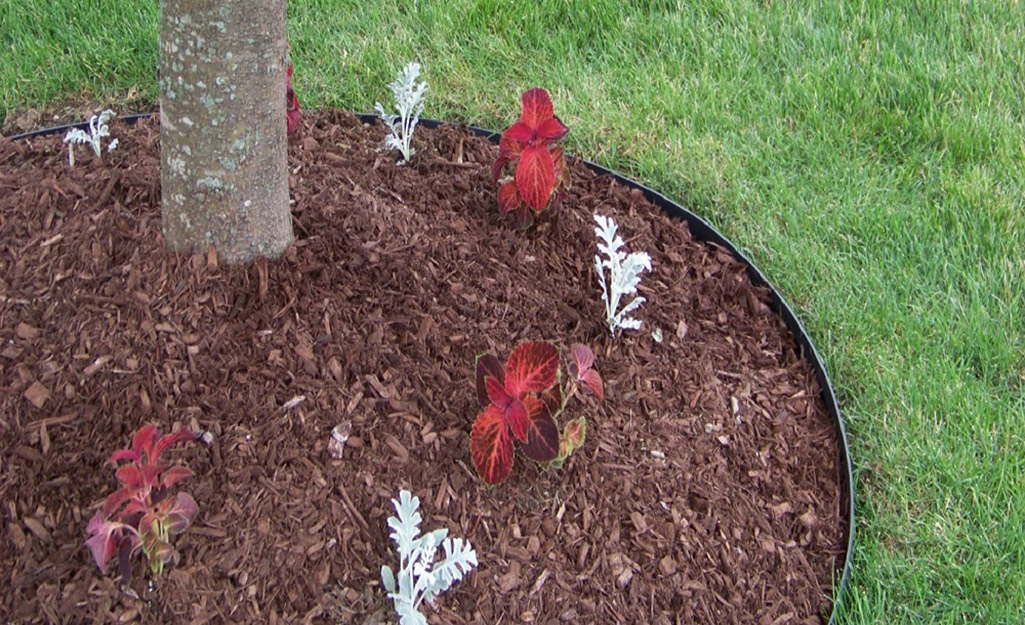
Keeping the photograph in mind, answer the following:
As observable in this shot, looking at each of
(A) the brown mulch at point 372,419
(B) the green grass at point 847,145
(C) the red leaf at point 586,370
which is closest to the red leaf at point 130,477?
(A) the brown mulch at point 372,419

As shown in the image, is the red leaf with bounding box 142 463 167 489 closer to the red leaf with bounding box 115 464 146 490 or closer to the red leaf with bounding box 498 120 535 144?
the red leaf with bounding box 115 464 146 490

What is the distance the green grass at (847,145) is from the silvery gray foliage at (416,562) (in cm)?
87

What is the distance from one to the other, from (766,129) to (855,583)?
5.59 ft

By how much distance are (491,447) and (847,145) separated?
1970mm

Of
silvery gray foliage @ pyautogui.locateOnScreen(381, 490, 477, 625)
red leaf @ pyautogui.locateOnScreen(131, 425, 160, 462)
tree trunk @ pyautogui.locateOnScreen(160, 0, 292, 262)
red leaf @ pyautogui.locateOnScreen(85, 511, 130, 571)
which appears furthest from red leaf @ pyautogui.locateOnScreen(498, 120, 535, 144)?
red leaf @ pyautogui.locateOnScreen(85, 511, 130, 571)

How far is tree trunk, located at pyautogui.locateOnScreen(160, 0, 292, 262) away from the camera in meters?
1.94

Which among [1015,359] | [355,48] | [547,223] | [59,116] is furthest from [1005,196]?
[59,116]

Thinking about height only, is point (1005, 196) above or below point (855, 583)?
above

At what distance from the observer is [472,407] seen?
2.17 meters

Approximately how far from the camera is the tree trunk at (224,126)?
1.94m

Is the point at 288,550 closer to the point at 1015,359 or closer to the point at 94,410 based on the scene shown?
the point at 94,410

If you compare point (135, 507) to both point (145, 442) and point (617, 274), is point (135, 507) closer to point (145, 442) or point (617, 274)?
point (145, 442)

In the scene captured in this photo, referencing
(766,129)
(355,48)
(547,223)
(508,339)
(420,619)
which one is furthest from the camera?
(355,48)

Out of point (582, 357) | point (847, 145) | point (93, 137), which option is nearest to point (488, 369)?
point (582, 357)
